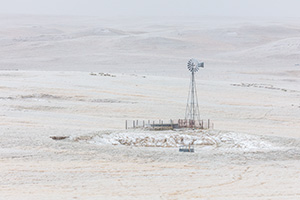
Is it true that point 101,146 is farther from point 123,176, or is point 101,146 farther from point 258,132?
point 258,132

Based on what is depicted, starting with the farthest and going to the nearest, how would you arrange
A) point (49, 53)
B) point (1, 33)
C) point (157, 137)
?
point (1, 33) → point (49, 53) → point (157, 137)

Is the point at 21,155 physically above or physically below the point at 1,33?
below

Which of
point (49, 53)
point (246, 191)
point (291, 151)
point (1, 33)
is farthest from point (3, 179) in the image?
point (1, 33)

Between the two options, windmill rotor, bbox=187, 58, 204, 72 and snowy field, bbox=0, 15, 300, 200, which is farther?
windmill rotor, bbox=187, 58, 204, 72

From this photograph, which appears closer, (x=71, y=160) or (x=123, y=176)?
(x=123, y=176)

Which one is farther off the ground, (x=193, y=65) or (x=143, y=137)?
(x=193, y=65)

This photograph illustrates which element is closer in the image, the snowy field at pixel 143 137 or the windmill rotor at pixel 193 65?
the snowy field at pixel 143 137

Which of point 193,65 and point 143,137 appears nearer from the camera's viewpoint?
point 143,137

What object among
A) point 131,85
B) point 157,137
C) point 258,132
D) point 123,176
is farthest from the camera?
point 131,85

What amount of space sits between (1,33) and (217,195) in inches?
2924

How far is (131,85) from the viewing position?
102 feet

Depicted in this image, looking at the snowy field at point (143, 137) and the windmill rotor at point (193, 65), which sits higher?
the windmill rotor at point (193, 65)

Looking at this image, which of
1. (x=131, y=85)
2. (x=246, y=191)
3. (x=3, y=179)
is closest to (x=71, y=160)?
(x=3, y=179)

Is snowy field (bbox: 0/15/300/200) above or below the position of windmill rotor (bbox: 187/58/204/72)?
below
